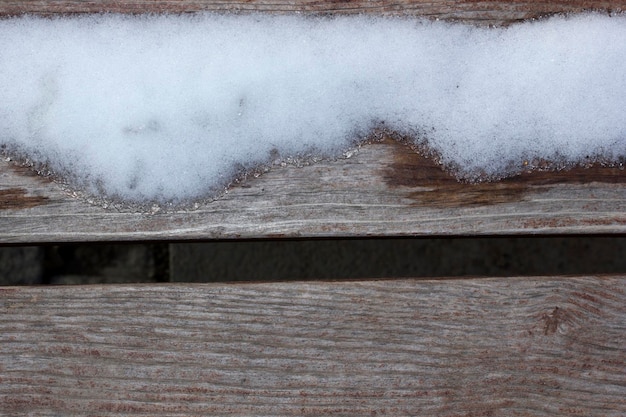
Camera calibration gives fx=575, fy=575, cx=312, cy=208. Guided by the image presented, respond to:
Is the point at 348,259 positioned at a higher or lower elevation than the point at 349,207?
lower

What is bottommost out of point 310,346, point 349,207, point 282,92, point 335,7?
point 310,346

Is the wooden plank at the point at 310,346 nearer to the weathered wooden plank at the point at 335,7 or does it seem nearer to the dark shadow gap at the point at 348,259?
the weathered wooden plank at the point at 335,7

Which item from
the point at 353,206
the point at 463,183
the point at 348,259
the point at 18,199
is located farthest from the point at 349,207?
the point at 348,259

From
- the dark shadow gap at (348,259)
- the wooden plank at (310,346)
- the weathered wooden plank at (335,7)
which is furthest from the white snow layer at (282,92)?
the dark shadow gap at (348,259)

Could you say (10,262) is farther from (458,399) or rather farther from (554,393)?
(554,393)

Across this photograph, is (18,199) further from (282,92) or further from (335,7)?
(335,7)

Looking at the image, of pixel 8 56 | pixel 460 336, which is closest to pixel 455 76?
pixel 460 336

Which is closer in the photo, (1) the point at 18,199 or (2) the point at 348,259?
(1) the point at 18,199

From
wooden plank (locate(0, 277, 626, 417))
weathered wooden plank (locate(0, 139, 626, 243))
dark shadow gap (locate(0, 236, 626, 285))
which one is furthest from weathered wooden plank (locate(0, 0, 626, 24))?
dark shadow gap (locate(0, 236, 626, 285))
